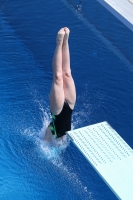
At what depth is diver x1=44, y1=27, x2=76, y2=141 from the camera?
512 cm

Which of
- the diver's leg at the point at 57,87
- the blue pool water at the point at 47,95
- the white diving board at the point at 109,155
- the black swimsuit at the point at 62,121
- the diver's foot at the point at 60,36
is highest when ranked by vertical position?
the diver's foot at the point at 60,36

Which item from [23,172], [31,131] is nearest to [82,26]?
[31,131]

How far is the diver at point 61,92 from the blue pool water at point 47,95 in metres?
0.64

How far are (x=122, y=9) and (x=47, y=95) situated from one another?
9.61ft

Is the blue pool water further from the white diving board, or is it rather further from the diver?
the white diving board

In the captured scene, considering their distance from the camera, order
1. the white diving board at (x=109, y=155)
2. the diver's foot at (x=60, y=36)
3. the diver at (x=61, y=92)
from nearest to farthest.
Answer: the white diving board at (x=109, y=155) → the diver's foot at (x=60, y=36) → the diver at (x=61, y=92)

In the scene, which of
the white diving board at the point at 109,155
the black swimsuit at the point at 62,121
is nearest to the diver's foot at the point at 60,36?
the black swimsuit at the point at 62,121

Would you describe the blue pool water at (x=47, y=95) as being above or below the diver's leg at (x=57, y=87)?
below

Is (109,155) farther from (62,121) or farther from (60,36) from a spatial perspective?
(60,36)

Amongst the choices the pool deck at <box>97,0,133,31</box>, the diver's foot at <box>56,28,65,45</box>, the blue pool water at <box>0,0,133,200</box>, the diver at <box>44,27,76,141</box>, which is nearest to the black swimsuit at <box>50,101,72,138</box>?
the diver at <box>44,27,76,141</box>

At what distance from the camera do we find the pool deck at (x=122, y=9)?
8383mm

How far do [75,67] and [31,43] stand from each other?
4.15 ft

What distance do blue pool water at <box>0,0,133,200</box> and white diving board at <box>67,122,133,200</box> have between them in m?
0.97

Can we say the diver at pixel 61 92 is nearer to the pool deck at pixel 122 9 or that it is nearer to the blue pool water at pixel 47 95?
the blue pool water at pixel 47 95
